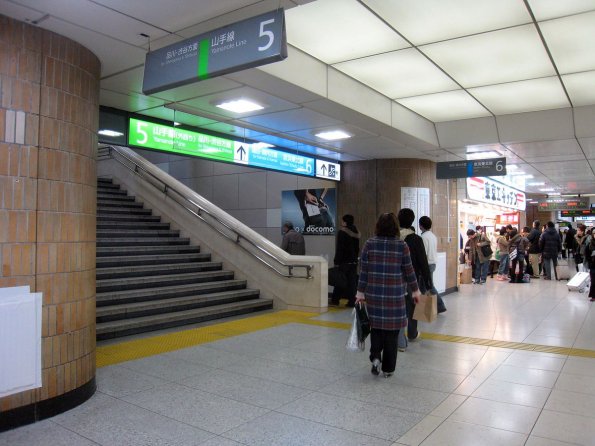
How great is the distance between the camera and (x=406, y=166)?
31.3 ft

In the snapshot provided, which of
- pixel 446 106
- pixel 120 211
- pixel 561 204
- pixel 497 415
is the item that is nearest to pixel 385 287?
pixel 497 415

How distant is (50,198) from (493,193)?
12.9m

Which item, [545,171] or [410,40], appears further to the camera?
[545,171]

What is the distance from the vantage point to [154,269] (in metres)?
7.76

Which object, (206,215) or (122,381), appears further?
(206,215)

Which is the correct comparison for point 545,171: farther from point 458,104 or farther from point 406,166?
point 458,104

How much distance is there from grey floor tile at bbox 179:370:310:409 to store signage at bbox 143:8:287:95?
2485mm

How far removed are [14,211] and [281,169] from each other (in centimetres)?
495

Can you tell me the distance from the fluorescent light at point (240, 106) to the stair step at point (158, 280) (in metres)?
2.97

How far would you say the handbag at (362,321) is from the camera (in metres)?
4.29

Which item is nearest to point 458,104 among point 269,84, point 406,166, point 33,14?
point 406,166

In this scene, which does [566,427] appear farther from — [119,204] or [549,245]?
[549,245]

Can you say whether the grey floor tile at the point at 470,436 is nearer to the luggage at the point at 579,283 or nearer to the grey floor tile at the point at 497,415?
the grey floor tile at the point at 497,415

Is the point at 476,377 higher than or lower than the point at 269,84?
lower
